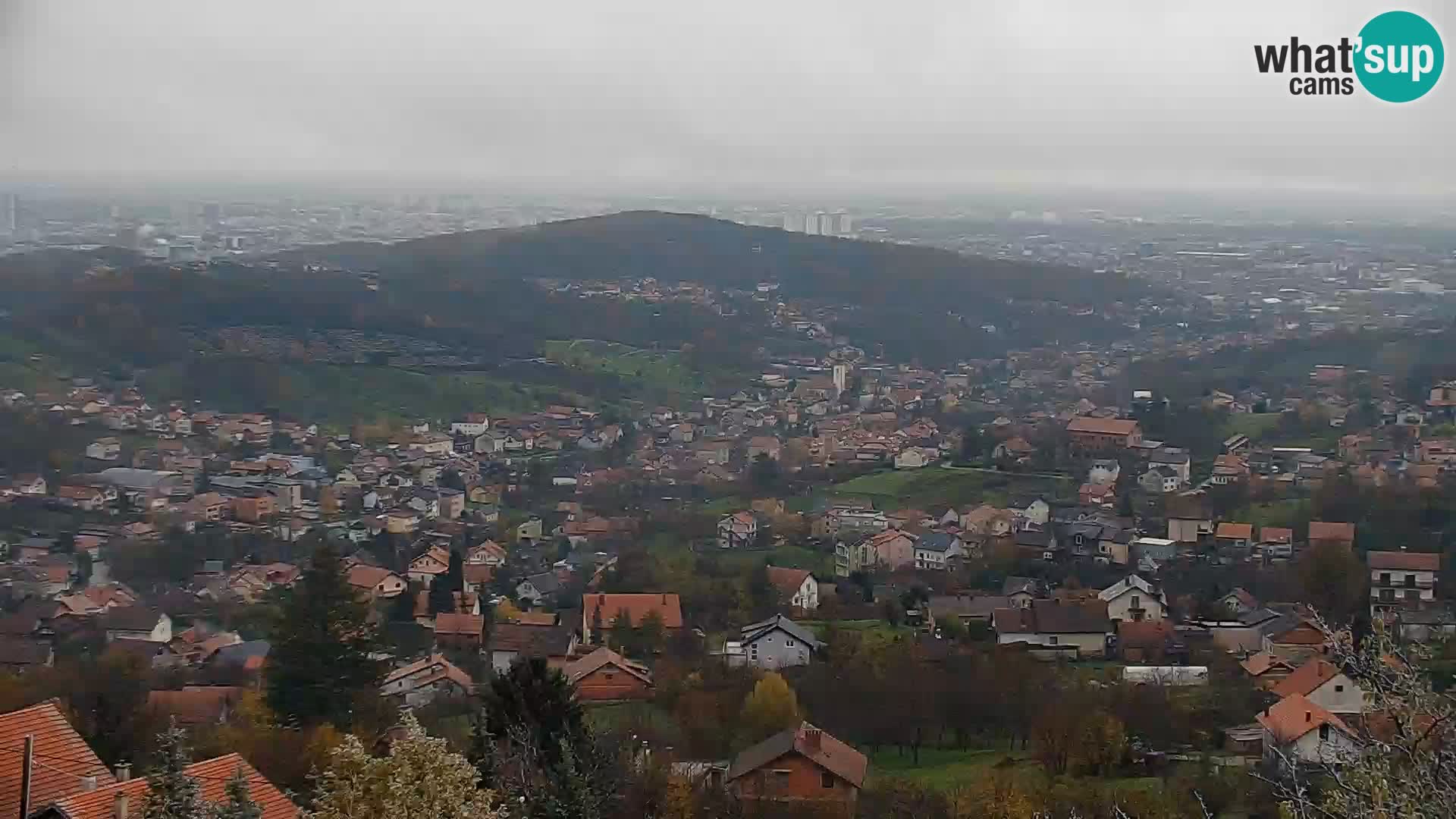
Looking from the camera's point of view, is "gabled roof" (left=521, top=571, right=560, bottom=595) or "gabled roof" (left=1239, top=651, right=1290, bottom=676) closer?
"gabled roof" (left=1239, top=651, right=1290, bottom=676)

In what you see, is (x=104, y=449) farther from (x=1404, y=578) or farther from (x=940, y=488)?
(x=1404, y=578)

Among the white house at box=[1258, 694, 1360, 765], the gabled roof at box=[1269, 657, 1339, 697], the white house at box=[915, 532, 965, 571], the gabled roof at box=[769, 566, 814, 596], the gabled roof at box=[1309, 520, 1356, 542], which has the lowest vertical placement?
the white house at box=[915, 532, 965, 571]

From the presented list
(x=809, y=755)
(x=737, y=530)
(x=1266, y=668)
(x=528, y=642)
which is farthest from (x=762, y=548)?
(x=809, y=755)

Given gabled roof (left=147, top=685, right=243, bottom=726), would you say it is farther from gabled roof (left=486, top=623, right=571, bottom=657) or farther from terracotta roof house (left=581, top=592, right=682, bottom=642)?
terracotta roof house (left=581, top=592, right=682, bottom=642)

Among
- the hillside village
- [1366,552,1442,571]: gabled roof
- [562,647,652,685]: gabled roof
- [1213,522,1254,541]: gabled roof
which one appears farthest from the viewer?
[1213,522,1254,541]: gabled roof

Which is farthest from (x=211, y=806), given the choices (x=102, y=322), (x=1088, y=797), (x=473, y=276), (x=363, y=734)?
(x=473, y=276)

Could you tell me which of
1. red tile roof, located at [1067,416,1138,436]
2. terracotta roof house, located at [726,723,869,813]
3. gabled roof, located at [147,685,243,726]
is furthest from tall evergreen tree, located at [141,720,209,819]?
red tile roof, located at [1067,416,1138,436]

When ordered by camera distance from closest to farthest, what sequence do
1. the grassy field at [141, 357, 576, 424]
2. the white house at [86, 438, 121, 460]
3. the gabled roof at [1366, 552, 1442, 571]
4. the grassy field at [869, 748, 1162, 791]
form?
1. the grassy field at [869, 748, 1162, 791]
2. the gabled roof at [1366, 552, 1442, 571]
3. the white house at [86, 438, 121, 460]
4. the grassy field at [141, 357, 576, 424]
